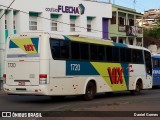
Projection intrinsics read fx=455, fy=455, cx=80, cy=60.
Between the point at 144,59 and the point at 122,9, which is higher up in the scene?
the point at 122,9

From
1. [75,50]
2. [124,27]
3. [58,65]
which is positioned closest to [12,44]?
[58,65]

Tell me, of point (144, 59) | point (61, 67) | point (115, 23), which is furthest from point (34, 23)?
point (61, 67)

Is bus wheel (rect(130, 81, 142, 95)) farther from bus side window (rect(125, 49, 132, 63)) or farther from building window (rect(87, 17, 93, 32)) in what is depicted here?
building window (rect(87, 17, 93, 32))

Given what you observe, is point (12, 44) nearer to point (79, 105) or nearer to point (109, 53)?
point (79, 105)

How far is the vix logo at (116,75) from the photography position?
2329 centimetres

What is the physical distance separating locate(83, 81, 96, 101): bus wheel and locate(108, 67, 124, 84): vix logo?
1731mm

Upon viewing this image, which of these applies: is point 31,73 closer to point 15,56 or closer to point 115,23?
point 15,56

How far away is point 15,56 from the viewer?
19.4 metres

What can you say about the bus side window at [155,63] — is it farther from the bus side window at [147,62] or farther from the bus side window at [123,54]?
the bus side window at [123,54]

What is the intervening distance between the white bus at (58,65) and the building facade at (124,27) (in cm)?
2880

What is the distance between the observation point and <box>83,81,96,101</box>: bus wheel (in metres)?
21.1

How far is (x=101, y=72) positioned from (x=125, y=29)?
32671mm

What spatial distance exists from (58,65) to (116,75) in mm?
5524

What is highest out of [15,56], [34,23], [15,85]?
[34,23]
